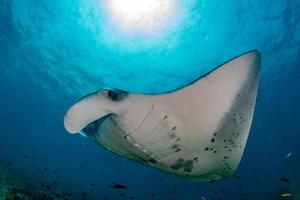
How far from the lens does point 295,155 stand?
27828mm

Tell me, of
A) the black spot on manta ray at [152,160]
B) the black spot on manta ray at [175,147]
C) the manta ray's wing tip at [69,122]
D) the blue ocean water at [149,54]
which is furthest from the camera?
the blue ocean water at [149,54]

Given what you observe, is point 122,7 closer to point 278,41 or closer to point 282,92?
point 278,41

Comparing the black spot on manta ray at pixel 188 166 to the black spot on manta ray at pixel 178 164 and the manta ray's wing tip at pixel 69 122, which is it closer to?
the black spot on manta ray at pixel 178 164

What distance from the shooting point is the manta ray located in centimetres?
294

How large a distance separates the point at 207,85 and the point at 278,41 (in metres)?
13.6

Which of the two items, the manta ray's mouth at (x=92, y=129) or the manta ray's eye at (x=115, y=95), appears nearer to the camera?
the manta ray's eye at (x=115, y=95)

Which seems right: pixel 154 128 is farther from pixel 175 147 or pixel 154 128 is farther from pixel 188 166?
pixel 188 166

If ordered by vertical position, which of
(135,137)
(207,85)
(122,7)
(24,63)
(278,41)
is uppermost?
(24,63)

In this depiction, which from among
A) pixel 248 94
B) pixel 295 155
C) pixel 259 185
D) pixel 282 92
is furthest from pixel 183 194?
pixel 248 94

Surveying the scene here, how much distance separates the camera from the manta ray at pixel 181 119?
2.94 metres

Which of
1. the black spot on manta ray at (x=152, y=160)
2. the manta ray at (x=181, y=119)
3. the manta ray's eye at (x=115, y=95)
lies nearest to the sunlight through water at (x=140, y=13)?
the manta ray at (x=181, y=119)

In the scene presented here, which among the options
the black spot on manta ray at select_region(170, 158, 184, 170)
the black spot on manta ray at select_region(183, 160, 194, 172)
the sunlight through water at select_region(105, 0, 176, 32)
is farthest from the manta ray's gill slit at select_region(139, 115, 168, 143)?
the sunlight through water at select_region(105, 0, 176, 32)

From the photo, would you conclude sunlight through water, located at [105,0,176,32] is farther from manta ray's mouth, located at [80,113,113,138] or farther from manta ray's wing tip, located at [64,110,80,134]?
manta ray's wing tip, located at [64,110,80,134]

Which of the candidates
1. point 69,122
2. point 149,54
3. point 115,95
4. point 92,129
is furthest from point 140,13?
point 69,122
